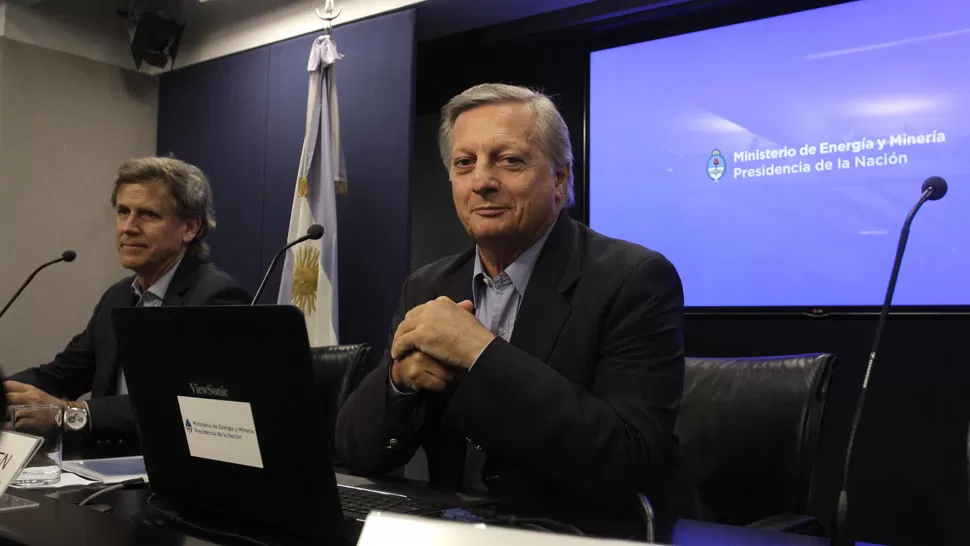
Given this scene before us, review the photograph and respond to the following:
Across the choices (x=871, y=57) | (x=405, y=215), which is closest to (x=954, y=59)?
(x=871, y=57)

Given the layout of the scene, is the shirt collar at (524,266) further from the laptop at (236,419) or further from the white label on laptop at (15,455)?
the white label on laptop at (15,455)

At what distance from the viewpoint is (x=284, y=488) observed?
884 mm

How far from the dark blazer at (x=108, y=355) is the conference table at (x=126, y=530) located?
841 millimetres

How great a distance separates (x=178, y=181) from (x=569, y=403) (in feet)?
6.15

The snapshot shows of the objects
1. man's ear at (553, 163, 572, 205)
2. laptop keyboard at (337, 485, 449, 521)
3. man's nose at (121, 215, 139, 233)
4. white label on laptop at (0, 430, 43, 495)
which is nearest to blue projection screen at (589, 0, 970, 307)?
man's ear at (553, 163, 572, 205)

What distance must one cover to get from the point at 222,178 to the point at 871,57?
3.36m

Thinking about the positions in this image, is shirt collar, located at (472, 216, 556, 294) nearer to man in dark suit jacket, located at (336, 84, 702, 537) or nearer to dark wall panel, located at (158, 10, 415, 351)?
man in dark suit jacket, located at (336, 84, 702, 537)

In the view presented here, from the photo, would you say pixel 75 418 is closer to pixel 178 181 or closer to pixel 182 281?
pixel 182 281

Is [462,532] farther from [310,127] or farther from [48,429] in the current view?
[310,127]

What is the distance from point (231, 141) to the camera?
454 centimetres

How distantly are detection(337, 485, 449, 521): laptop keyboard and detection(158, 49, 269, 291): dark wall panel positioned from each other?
3346 millimetres

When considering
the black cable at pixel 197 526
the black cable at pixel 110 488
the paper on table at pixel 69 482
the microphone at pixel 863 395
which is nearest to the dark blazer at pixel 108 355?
the paper on table at pixel 69 482

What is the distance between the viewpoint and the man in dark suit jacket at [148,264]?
7.70ft

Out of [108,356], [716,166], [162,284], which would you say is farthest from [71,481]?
[716,166]
